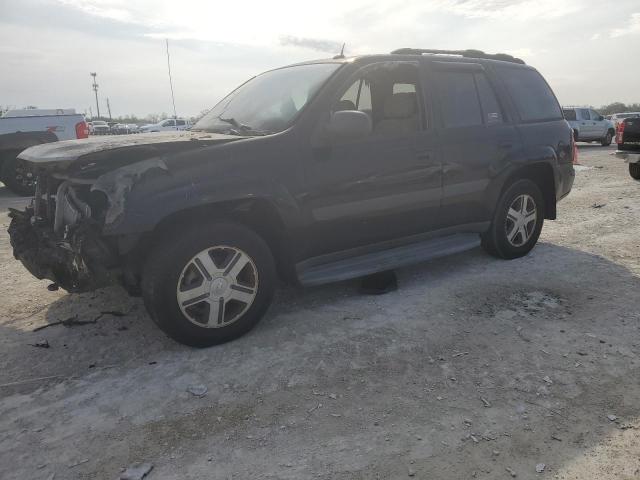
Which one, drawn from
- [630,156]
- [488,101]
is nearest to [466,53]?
[488,101]

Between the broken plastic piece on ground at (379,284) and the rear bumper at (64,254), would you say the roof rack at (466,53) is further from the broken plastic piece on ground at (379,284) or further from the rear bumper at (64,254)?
the rear bumper at (64,254)

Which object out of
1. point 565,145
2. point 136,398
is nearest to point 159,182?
point 136,398

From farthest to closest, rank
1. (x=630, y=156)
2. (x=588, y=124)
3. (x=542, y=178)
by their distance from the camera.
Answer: (x=588, y=124)
(x=630, y=156)
(x=542, y=178)

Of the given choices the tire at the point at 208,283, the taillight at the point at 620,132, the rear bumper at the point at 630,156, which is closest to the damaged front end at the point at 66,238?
the tire at the point at 208,283

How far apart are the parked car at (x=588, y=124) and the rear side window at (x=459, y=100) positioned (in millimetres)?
19521

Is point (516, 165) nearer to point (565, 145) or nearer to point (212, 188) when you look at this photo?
point (565, 145)

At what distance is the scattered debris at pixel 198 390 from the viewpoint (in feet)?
9.17

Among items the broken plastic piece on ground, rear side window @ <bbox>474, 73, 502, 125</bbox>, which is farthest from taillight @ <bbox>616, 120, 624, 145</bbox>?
the broken plastic piece on ground

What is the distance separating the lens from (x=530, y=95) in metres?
5.12

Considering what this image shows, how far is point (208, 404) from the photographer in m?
2.71

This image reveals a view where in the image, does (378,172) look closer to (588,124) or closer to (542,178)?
(542,178)

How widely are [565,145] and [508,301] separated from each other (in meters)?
2.31

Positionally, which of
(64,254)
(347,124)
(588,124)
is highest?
(588,124)

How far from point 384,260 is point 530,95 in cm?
264
